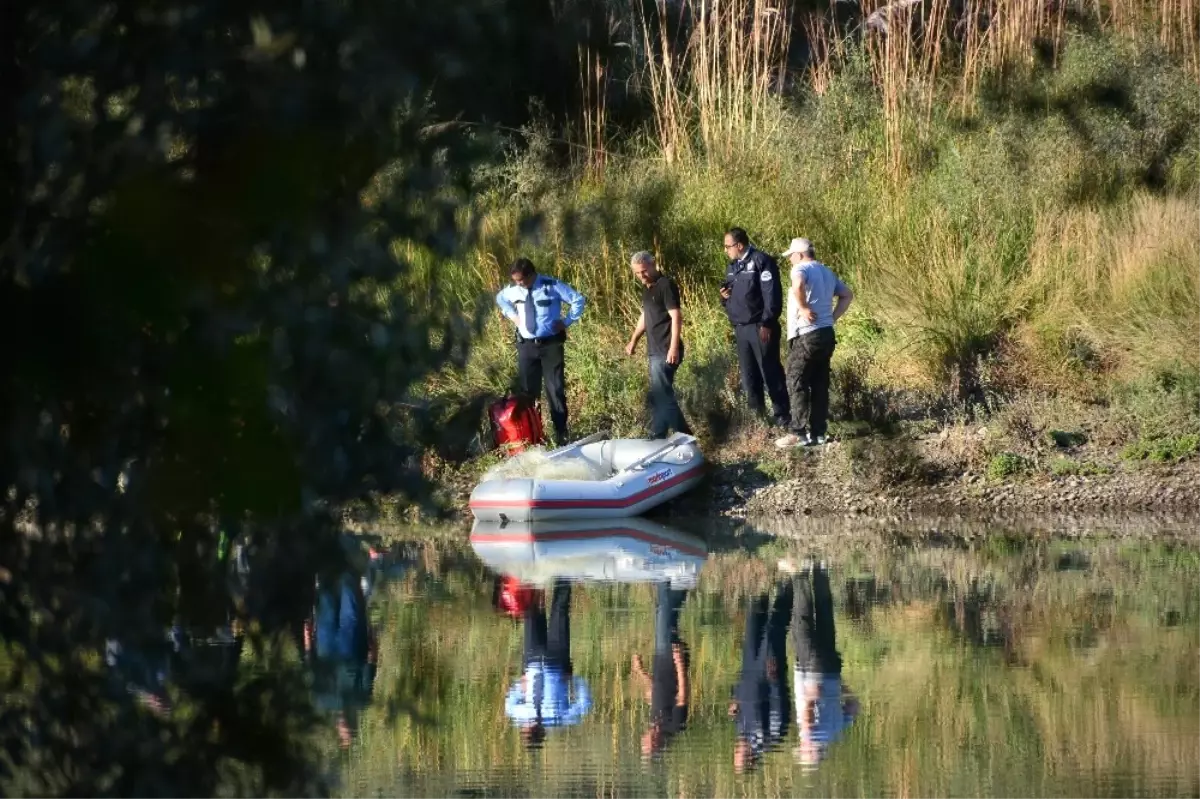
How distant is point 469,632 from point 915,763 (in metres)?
4.31

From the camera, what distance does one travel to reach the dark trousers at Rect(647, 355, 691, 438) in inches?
778

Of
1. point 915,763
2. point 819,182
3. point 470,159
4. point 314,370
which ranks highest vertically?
point 819,182

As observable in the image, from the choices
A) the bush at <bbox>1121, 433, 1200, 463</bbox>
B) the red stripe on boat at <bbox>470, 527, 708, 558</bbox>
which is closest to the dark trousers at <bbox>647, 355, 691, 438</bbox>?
the red stripe on boat at <bbox>470, 527, 708, 558</bbox>

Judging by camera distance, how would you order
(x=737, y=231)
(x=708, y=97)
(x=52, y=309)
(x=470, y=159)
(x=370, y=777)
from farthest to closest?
(x=708, y=97)
(x=737, y=231)
(x=370, y=777)
(x=470, y=159)
(x=52, y=309)

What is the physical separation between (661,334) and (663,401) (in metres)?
0.73

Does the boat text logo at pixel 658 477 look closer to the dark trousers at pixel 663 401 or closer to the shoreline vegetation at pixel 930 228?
the shoreline vegetation at pixel 930 228

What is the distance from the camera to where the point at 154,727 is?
4348 millimetres

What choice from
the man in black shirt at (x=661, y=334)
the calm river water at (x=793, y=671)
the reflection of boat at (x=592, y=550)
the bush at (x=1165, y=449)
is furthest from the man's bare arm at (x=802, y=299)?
the bush at (x=1165, y=449)

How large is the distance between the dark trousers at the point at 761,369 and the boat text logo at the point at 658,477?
134 centimetres

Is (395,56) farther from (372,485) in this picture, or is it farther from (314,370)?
(372,485)

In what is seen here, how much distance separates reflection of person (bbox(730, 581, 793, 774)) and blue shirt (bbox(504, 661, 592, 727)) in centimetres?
73

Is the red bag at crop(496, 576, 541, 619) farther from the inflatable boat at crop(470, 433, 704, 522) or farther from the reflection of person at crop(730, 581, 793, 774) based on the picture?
the inflatable boat at crop(470, 433, 704, 522)

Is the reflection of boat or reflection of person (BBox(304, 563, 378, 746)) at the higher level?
the reflection of boat

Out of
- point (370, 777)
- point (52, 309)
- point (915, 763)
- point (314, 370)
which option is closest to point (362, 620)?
point (314, 370)
